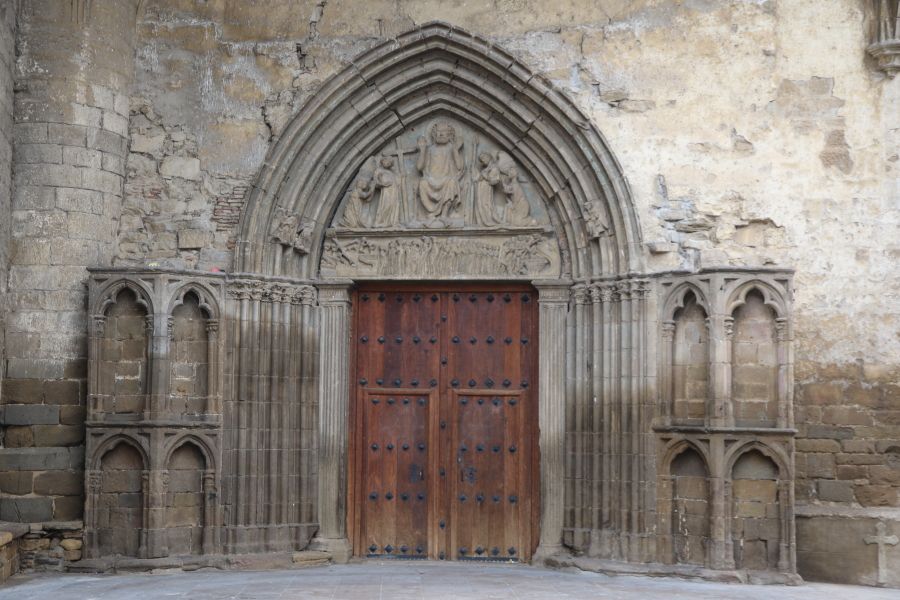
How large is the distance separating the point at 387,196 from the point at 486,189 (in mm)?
832

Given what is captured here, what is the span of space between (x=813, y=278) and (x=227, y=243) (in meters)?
4.63

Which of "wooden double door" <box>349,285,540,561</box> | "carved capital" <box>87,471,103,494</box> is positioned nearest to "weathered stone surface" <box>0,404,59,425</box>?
"carved capital" <box>87,471,103,494</box>

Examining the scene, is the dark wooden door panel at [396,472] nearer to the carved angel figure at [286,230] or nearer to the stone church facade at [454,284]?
the stone church facade at [454,284]

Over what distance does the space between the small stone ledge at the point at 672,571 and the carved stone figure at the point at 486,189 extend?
280 cm

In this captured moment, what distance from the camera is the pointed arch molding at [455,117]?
902 cm

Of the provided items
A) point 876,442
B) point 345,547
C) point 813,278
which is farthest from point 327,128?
point 876,442

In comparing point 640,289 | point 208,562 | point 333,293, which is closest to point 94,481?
point 208,562

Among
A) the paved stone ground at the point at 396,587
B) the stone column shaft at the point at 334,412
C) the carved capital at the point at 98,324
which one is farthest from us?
the stone column shaft at the point at 334,412

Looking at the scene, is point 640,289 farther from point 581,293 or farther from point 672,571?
point 672,571

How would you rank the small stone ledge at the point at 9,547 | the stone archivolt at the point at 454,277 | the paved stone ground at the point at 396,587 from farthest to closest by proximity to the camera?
1. the stone archivolt at the point at 454,277
2. the small stone ledge at the point at 9,547
3. the paved stone ground at the point at 396,587

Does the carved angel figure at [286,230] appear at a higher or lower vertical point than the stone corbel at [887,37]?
lower

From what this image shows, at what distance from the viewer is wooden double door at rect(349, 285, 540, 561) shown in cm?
935

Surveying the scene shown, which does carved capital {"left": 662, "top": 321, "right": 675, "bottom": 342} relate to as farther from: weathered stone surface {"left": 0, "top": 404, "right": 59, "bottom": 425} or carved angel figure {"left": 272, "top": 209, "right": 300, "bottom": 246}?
weathered stone surface {"left": 0, "top": 404, "right": 59, "bottom": 425}

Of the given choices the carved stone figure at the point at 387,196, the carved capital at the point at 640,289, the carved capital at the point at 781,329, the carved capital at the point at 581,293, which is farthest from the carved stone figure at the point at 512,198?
the carved capital at the point at 781,329
